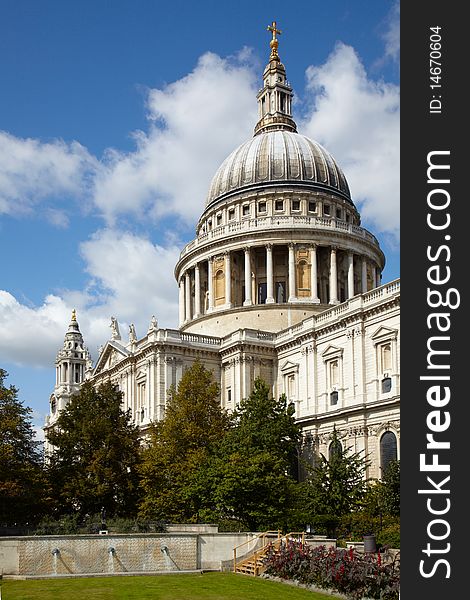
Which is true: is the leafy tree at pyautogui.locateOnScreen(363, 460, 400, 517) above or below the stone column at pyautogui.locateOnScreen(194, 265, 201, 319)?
below

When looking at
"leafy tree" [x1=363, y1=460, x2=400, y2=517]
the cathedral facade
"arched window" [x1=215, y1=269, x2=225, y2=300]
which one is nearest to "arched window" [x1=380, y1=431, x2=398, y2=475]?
the cathedral facade

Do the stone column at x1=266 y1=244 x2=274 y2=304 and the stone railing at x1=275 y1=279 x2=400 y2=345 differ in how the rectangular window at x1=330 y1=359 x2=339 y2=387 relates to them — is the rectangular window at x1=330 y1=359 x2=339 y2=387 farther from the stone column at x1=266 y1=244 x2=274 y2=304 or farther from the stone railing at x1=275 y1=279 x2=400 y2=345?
the stone column at x1=266 y1=244 x2=274 y2=304

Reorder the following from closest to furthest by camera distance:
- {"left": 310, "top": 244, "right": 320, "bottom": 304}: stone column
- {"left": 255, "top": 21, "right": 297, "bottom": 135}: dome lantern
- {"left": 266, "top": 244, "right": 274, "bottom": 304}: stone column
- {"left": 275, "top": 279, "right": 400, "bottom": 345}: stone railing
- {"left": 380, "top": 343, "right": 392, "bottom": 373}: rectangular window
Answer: {"left": 380, "top": 343, "right": 392, "bottom": 373}: rectangular window, {"left": 275, "top": 279, "right": 400, "bottom": 345}: stone railing, {"left": 310, "top": 244, "right": 320, "bottom": 304}: stone column, {"left": 266, "top": 244, "right": 274, "bottom": 304}: stone column, {"left": 255, "top": 21, "right": 297, "bottom": 135}: dome lantern

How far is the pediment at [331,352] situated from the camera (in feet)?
212

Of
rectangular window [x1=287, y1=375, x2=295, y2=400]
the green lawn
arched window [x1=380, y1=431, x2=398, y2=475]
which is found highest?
rectangular window [x1=287, y1=375, x2=295, y2=400]

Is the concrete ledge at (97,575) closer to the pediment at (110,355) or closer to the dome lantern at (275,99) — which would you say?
the pediment at (110,355)

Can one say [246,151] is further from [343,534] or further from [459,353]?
[459,353]

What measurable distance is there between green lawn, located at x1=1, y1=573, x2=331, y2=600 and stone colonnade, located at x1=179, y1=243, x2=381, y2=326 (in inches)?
1974

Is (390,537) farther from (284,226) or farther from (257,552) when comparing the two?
(284,226)

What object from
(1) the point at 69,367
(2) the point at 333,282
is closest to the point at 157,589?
(2) the point at 333,282

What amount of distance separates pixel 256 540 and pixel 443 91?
27.5 metres

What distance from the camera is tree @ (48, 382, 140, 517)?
5325 cm

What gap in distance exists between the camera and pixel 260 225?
85.1 metres

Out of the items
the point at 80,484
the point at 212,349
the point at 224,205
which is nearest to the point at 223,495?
the point at 80,484
